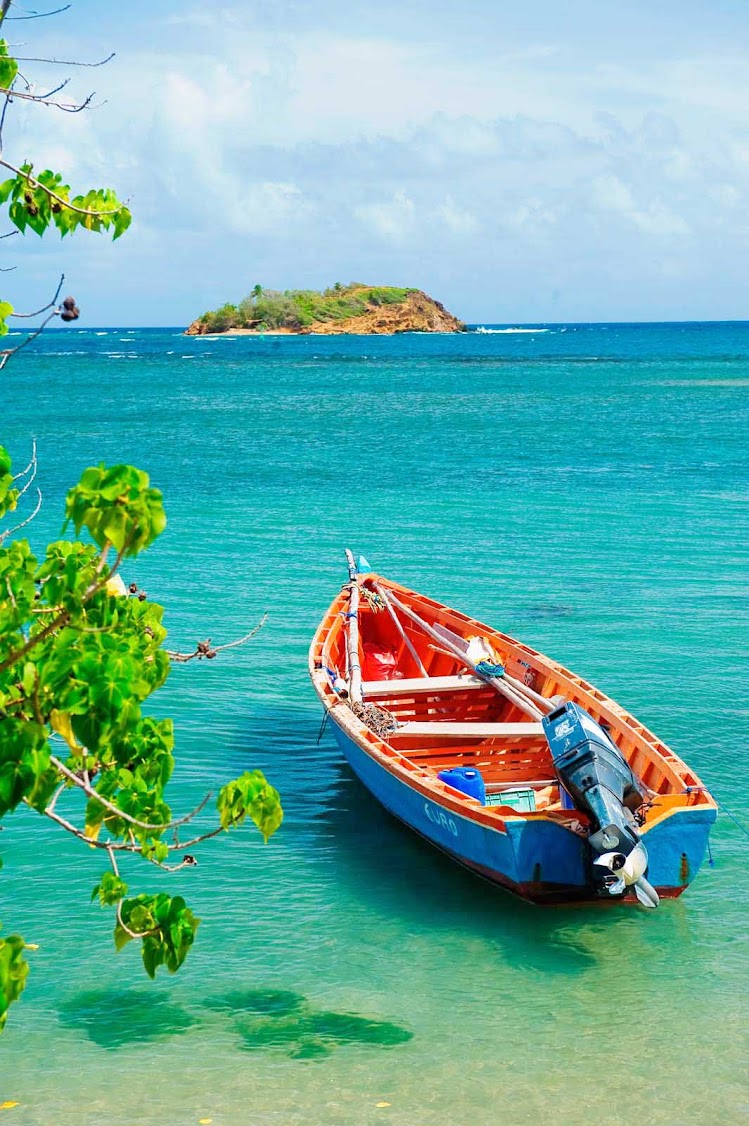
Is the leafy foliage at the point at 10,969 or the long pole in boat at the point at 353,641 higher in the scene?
the leafy foliage at the point at 10,969

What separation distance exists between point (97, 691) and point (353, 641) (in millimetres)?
11861

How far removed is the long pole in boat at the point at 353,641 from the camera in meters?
14.3

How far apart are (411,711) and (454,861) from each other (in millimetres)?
2993

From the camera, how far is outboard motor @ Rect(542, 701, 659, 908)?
9812 millimetres

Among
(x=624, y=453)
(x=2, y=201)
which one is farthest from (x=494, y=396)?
(x=2, y=201)

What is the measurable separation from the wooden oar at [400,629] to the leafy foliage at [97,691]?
33.8ft

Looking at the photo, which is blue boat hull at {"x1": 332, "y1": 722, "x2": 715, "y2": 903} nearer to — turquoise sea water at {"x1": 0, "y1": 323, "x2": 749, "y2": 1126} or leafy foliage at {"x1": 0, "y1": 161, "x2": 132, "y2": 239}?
turquoise sea water at {"x1": 0, "y1": 323, "x2": 749, "y2": 1126}

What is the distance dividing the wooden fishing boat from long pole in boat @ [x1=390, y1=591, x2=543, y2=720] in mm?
26

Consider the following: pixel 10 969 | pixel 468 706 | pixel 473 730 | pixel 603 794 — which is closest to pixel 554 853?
pixel 603 794

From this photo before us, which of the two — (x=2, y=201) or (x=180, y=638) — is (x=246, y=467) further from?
(x=2, y=201)

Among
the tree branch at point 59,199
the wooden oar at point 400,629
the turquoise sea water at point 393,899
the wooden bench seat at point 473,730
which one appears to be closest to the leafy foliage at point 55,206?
the tree branch at point 59,199

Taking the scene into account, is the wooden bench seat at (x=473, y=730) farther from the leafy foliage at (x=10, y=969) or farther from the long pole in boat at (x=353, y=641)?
the leafy foliage at (x=10, y=969)

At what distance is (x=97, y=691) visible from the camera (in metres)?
4.15

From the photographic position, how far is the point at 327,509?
32.5 meters
